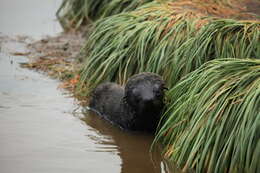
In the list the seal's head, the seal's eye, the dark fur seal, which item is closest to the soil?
the dark fur seal

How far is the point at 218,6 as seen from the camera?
9453 millimetres

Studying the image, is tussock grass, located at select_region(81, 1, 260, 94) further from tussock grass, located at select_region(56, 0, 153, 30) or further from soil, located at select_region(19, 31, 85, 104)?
tussock grass, located at select_region(56, 0, 153, 30)

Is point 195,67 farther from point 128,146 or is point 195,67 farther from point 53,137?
point 53,137

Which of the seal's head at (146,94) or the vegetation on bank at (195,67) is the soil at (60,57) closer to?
the vegetation on bank at (195,67)

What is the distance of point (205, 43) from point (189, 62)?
1.11 ft

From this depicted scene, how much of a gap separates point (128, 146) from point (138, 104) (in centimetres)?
55

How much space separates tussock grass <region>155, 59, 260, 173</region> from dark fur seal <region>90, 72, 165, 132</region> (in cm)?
23

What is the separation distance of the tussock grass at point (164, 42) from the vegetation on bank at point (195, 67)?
12mm

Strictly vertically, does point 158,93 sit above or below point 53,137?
above

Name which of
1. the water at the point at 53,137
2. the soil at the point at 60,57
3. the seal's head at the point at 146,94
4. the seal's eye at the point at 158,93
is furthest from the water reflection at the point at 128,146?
the soil at the point at 60,57

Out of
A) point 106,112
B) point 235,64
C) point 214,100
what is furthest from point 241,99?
point 106,112

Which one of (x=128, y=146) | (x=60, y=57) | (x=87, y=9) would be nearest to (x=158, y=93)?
(x=128, y=146)

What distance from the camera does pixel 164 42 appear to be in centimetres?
801

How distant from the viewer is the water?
20.2 ft
